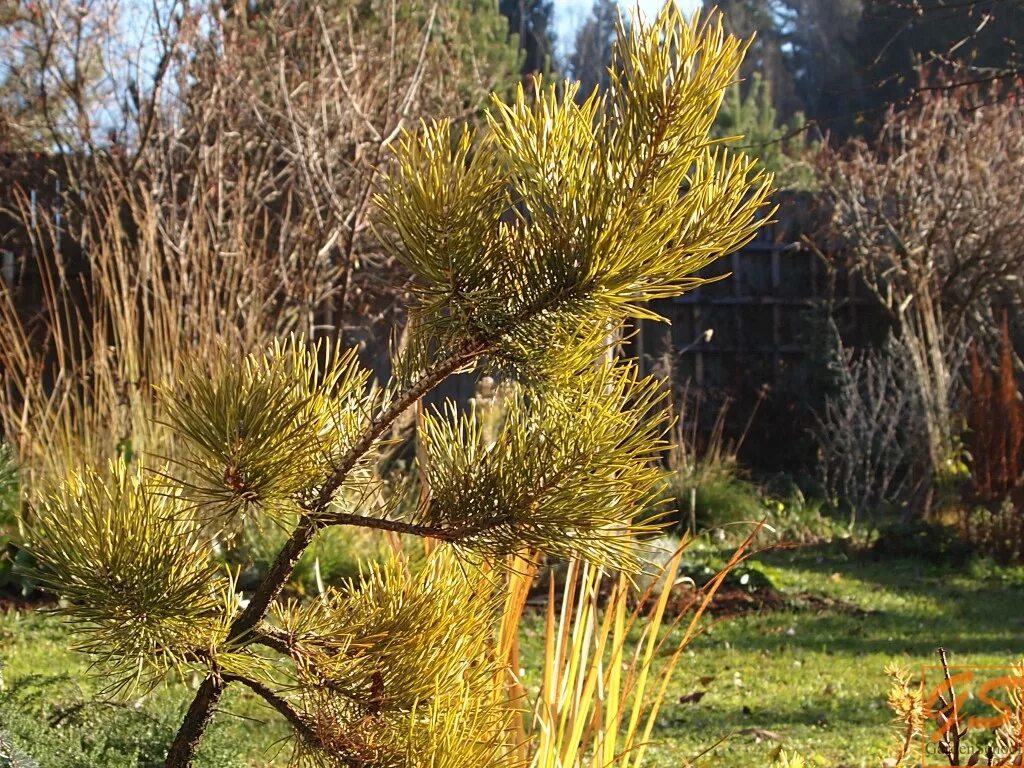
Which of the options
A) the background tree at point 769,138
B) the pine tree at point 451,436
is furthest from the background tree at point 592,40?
the pine tree at point 451,436

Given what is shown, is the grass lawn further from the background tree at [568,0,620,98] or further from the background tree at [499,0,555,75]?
the background tree at [568,0,620,98]

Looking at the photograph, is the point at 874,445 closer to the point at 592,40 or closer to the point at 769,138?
the point at 769,138

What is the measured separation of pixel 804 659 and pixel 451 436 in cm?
396

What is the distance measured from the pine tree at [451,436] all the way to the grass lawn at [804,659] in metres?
0.94

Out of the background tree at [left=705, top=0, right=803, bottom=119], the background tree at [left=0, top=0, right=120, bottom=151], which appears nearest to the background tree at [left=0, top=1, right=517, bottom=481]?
the background tree at [left=0, top=0, right=120, bottom=151]

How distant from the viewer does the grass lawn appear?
3.47 m

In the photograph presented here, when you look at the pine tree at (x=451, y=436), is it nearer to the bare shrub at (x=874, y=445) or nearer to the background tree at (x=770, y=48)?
the bare shrub at (x=874, y=445)

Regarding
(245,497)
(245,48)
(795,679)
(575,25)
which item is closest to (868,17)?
(795,679)

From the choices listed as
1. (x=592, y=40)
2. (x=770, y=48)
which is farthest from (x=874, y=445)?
(x=592, y=40)

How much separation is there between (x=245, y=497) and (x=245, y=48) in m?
7.28

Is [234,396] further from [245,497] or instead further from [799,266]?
[799,266]

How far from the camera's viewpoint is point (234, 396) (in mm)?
1271

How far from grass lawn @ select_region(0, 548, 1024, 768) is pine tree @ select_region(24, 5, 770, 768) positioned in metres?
0.94

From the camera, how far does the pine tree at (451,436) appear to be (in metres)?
1.23
